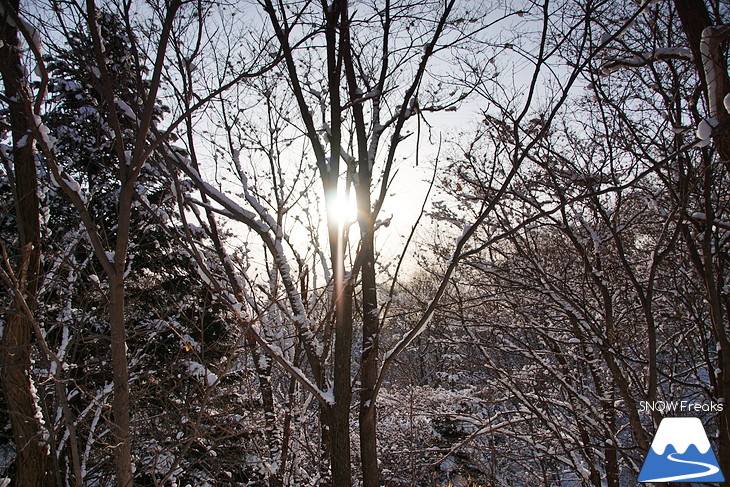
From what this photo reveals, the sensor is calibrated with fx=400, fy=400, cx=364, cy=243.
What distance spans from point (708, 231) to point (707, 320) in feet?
12.5

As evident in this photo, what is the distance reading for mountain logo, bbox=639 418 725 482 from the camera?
256 cm

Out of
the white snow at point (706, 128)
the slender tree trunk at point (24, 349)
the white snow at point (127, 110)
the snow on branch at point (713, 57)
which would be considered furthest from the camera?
the slender tree trunk at point (24, 349)

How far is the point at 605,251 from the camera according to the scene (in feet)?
23.0

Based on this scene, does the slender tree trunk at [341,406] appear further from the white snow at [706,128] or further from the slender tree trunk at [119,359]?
the white snow at [706,128]

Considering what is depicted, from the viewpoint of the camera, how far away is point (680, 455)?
2.70m

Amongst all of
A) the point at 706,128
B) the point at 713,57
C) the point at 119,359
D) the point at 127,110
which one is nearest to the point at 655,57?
the point at 713,57

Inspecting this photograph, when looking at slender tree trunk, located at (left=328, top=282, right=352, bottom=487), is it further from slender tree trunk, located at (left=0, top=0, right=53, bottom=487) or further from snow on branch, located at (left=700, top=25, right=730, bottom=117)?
slender tree trunk, located at (left=0, top=0, right=53, bottom=487)

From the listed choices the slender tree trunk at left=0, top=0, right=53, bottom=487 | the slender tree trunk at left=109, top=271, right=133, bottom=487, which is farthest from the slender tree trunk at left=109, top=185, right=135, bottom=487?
the slender tree trunk at left=0, top=0, right=53, bottom=487

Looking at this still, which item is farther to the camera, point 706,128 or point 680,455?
point 680,455

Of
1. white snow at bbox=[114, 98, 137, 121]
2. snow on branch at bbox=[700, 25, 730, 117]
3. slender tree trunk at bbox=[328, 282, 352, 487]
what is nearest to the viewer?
slender tree trunk at bbox=[328, 282, 352, 487]

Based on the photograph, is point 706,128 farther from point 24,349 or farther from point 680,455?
point 24,349

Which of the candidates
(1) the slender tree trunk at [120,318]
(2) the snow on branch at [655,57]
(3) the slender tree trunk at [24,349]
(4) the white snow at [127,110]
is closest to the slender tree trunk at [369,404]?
(1) the slender tree trunk at [120,318]

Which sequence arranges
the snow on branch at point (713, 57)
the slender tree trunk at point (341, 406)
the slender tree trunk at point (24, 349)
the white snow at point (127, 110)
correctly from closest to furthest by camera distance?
the slender tree trunk at point (341, 406) < the snow on branch at point (713, 57) < the white snow at point (127, 110) < the slender tree trunk at point (24, 349)

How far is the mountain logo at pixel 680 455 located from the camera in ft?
8.41
